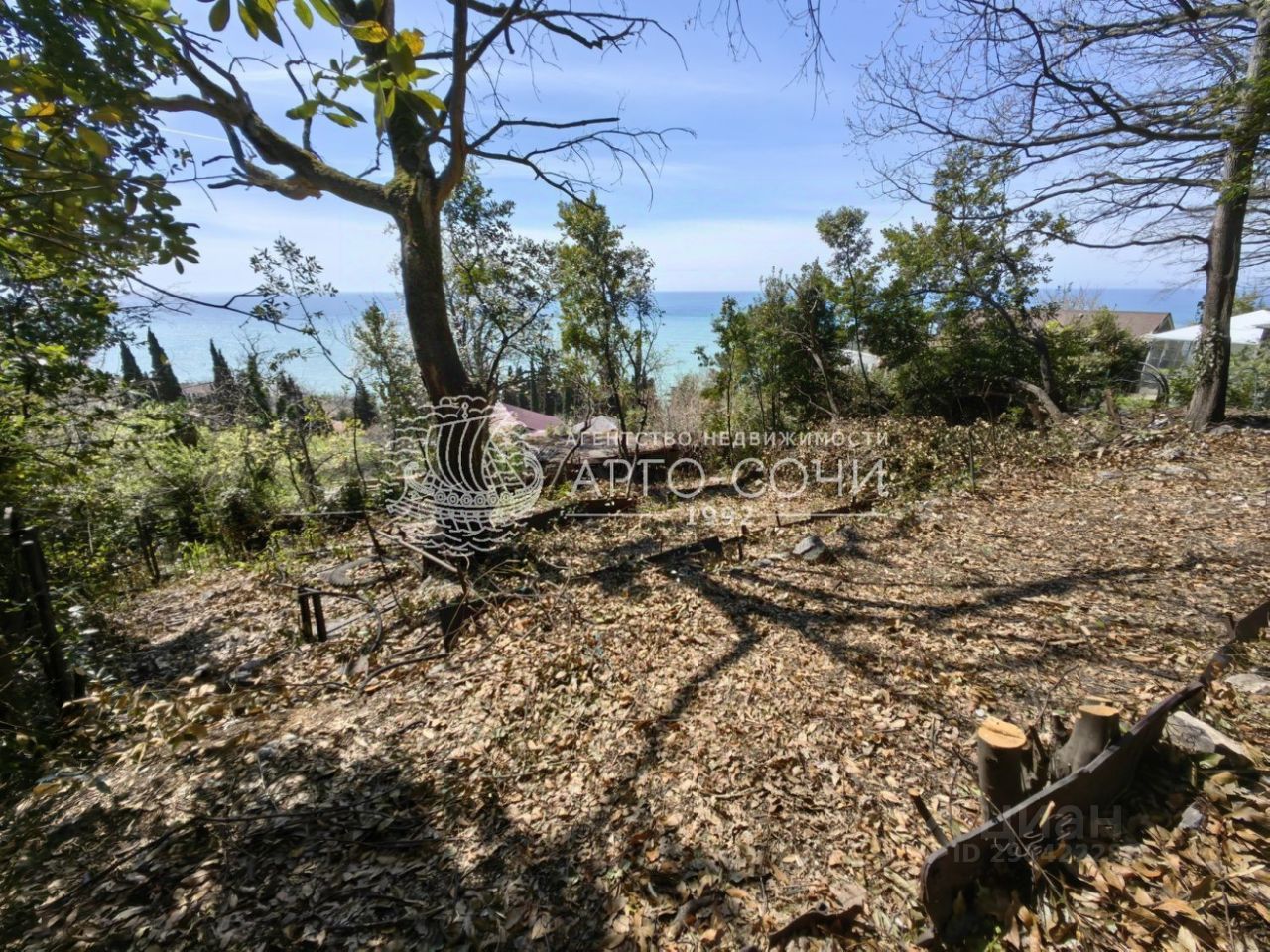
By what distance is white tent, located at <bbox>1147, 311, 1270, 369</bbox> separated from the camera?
1259 cm

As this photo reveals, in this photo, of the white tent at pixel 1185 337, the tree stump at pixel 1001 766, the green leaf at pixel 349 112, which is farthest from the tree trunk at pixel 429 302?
the white tent at pixel 1185 337

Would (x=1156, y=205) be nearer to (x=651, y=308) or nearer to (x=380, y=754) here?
(x=651, y=308)

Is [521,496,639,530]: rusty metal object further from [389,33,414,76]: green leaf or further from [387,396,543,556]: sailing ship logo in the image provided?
[389,33,414,76]: green leaf

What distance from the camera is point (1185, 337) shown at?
1517cm

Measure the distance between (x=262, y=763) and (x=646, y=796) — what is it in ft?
6.17

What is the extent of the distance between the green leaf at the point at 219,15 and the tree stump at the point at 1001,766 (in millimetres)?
2608

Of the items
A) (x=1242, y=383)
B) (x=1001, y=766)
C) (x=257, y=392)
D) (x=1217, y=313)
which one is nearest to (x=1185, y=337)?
(x=1242, y=383)

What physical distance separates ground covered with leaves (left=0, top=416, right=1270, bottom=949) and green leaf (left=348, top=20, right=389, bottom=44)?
2274 millimetres

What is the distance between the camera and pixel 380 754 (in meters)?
2.49

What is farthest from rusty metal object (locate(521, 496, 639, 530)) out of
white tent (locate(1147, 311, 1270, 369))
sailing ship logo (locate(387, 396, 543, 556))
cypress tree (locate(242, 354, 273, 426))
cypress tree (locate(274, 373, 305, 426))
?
white tent (locate(1147, 311, 1270, 369))

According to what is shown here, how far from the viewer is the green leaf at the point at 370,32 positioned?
3.17 feet

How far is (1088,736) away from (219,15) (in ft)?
9.45

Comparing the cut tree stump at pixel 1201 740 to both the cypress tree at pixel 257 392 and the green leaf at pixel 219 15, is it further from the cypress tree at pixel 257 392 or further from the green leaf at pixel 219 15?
the cypress tree at pixel 257 392

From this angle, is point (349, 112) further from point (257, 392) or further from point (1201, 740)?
point (257, 392)
